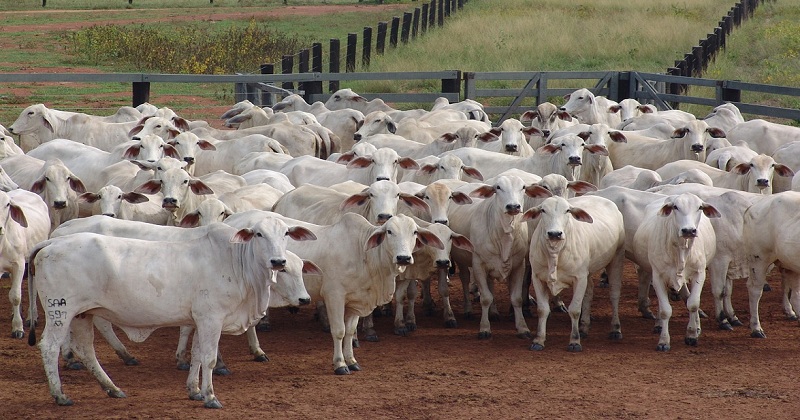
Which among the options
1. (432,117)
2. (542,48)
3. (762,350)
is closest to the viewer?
(762,350)

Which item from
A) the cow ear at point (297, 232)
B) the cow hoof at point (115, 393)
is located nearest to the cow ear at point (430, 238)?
the cow ear at point (297, 232)

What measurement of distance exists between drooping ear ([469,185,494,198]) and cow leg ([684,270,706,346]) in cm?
202

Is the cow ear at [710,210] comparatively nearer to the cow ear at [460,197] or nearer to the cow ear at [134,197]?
the cow ear at [460,197]

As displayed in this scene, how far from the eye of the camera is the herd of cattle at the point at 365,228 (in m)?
7.89

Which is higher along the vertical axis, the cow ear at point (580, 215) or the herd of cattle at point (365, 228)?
the cow ear at point (580, 215)

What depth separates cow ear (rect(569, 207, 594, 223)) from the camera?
9781 mm

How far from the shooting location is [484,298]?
10.3 meters

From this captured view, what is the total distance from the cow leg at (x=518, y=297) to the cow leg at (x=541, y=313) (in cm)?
14

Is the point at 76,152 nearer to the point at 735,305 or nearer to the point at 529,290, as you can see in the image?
the point at 529,290

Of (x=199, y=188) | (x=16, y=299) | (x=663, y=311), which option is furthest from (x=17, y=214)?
(x=663, y=311)

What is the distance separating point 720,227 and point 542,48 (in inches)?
741

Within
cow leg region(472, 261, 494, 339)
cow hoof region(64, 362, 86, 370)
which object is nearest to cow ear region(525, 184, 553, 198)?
cow leg region(472, 261, 494, 339)

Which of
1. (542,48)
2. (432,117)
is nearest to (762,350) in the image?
(432,117)

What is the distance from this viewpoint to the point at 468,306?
36.4 feet
